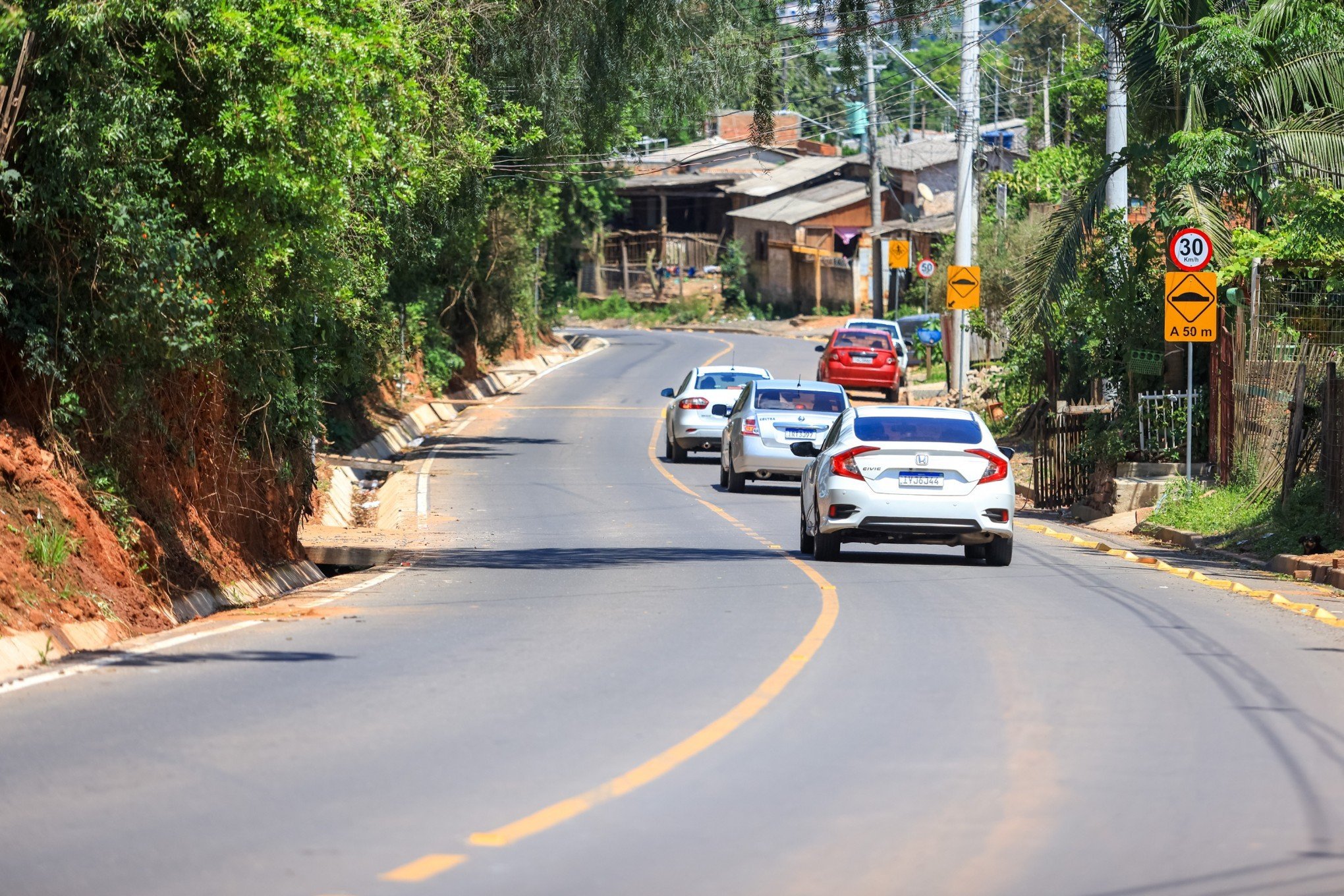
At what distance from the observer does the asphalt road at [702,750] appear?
607 cm

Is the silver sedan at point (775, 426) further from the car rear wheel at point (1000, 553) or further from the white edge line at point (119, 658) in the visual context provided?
the white edge line at point (119, 658)

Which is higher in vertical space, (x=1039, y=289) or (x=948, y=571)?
(x=1039, y=289)

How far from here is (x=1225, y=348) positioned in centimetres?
2370

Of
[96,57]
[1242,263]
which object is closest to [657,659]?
[96,57]

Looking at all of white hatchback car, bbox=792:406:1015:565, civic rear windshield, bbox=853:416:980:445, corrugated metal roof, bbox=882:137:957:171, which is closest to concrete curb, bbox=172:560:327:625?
white hatchback car, bbox=792:406:1015:565

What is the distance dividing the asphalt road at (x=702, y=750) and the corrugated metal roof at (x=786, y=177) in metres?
70.7

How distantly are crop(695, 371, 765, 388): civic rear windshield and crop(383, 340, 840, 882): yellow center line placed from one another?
21296 millimetres

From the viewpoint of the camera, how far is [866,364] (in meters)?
44.5

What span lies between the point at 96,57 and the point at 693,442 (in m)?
21.6

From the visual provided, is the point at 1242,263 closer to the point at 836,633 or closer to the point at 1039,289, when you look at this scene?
the point at 1039,289

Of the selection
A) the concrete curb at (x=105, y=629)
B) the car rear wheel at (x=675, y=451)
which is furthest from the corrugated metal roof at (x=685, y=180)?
the concrete curb at (x=105, y=629)

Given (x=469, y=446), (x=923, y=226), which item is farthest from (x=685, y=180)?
(x=469, y=446)

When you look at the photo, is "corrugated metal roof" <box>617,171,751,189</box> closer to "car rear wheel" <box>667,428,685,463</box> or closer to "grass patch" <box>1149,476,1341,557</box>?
"car rear wheel" <box>667,428,685,463</box>

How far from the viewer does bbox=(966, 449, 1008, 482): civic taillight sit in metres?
17.1
